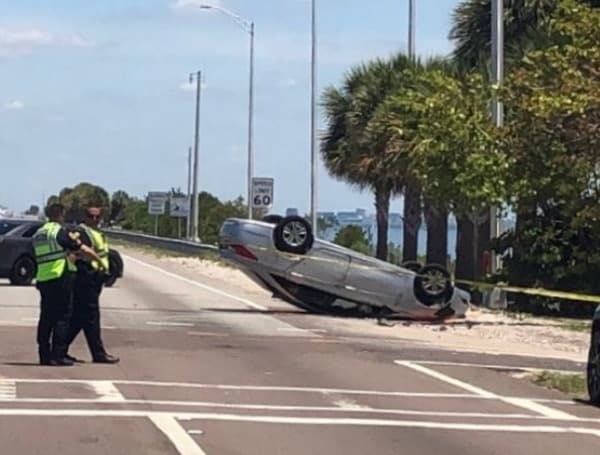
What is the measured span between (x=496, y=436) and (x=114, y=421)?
319 cm

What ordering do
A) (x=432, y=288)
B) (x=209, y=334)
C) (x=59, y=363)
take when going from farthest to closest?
(x=432, y=288), (x=209, y=334), (x=59, y=363)

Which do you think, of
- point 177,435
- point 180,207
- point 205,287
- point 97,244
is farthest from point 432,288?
point 180,207

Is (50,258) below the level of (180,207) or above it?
below

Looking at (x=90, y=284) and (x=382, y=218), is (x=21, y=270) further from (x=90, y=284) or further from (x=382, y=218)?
(x=90, y=284)

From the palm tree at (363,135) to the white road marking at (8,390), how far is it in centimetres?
2817

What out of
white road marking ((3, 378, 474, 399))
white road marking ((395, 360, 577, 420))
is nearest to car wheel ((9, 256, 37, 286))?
white road marking ((395, 360, 577, 420))

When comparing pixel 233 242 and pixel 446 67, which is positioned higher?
pixel 446 67

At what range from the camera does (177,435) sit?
1240cm

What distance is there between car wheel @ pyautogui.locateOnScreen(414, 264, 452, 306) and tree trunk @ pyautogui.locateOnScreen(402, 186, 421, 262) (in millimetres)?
16994

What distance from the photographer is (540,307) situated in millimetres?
33844

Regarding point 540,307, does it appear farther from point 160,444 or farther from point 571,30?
point 160,444

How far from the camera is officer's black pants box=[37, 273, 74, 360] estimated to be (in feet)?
57.4

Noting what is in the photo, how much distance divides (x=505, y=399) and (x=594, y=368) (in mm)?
973

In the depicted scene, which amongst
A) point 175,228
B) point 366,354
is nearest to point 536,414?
point 366,354
